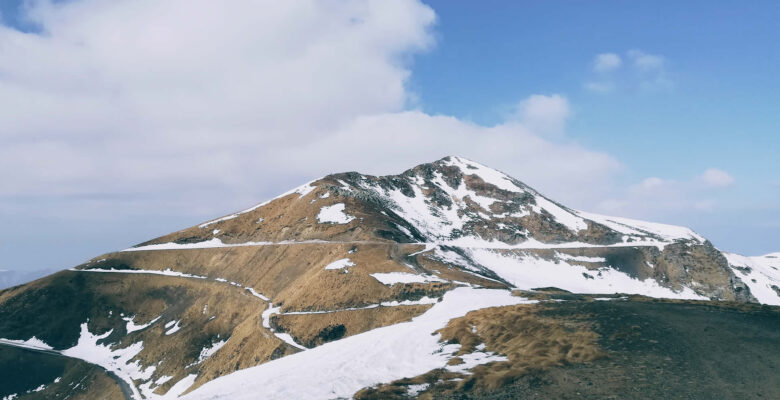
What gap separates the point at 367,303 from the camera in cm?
7988

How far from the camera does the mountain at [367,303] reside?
32.3 meters

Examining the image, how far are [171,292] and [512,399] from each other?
4615 inches

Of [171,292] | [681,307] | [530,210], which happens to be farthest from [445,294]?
[530,210]

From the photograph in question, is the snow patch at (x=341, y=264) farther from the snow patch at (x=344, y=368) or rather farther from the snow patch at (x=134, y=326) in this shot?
the snow patch at (x=134, y=326)

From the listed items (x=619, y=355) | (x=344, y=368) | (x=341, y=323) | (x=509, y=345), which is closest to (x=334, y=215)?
(x=341, y=323)

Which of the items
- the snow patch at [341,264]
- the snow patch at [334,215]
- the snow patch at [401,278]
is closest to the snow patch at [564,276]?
the snow patch at [334,215]

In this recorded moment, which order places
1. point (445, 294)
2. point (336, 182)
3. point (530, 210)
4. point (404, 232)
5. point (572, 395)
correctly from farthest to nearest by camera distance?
1. point (530, 210)
2. point (336, 182)
3. point (404, 232)
4. point (445, 294)
5. point (572, 395)

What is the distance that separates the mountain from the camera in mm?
32281

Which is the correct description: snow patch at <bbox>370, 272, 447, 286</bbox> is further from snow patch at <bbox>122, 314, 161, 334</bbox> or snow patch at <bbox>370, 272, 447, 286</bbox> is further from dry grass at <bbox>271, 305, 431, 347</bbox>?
snow patch at <bbox>122, 314, 161, 334</bbox>

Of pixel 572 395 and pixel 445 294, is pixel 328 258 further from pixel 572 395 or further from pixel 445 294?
pixel 572 395

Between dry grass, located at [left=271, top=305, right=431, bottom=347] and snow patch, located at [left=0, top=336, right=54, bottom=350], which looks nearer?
dry grass, located at [left=271, top=305, right=431, bottom=347]

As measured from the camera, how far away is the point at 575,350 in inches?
1271

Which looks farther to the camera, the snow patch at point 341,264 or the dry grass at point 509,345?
the snow patch at point 341,264

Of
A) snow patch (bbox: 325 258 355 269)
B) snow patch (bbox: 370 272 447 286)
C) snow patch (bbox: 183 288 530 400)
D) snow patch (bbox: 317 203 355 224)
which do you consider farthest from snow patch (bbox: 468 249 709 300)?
snow patch (bbox: 183 288 530 400)
